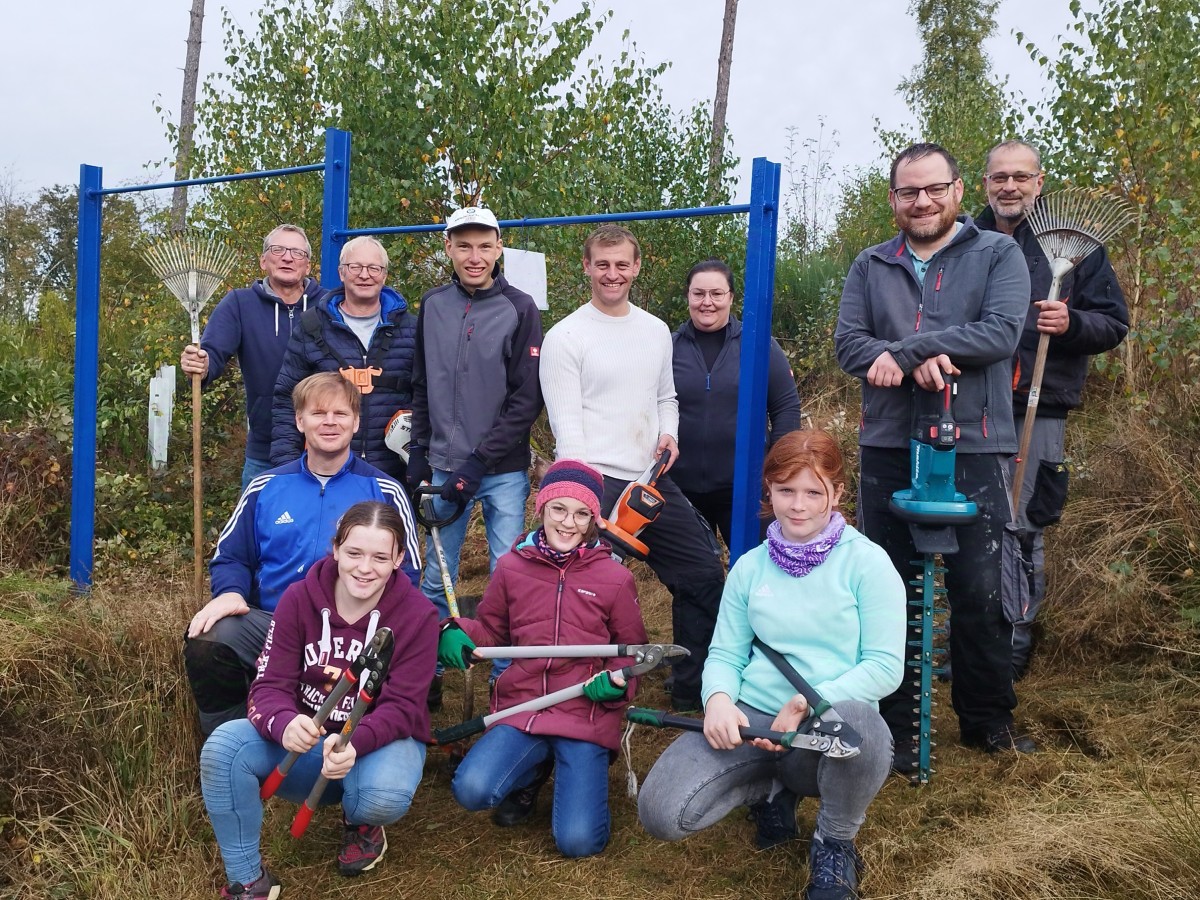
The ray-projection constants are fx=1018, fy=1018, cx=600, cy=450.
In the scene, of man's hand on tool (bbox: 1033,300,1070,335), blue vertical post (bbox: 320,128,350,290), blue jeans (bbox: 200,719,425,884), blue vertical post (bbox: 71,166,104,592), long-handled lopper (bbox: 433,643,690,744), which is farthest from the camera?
blue vertical post (bbox: 71,166,104,592)

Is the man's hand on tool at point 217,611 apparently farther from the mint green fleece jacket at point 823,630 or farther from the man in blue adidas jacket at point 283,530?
A: the mint green fleece jacket at point 823,630

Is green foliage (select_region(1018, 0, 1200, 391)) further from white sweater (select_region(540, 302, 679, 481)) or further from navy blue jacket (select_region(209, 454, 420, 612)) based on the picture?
navy blue jacket (select_region(209, 454, 420, 612))

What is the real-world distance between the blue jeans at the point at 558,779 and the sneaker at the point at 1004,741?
4.23 ft

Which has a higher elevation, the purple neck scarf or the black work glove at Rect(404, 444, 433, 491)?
the black work glove at Rect(404, 444, 433, 491)

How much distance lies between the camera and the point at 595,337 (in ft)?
12.3

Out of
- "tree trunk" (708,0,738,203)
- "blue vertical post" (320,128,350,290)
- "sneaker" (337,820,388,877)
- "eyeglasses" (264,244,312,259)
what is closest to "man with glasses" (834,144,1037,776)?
"sneaker" (337,820,388,877)

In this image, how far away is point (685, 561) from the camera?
3.80 metres

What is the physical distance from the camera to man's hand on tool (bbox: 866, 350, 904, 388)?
3.07 metres

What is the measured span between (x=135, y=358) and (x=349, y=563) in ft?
20.8

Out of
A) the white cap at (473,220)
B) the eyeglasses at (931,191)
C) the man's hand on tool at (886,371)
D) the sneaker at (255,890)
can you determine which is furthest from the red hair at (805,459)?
the sneaker at (255,890)

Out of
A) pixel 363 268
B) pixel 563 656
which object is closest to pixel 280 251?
pixel 363 268

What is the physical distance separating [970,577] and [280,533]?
2197 mm

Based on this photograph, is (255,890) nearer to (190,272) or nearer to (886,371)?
(886,371)

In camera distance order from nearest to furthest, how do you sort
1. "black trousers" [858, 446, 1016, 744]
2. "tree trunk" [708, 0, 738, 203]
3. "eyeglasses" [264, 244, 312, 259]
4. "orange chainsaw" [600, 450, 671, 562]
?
"black trousers" [858, 446, 1016, 744] < "orange chainsaw" [600, 450, 671, 562] < "eyeglasses" [264, 244, 312, 259] < "tree trunk" [708, 0, 738, 203]
